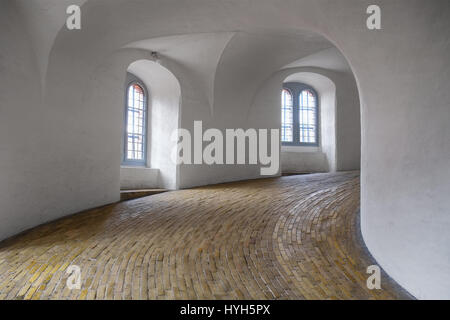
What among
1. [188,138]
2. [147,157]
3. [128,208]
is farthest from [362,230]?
[147,157]

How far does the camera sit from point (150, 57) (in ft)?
28.3

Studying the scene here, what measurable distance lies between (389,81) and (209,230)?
3098mm

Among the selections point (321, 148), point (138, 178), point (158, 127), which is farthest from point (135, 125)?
point (321, 148)

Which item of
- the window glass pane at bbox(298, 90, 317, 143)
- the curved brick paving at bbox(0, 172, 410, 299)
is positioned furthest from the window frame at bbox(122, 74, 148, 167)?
the window glass pane at bbox(298, 90, 317, 143)

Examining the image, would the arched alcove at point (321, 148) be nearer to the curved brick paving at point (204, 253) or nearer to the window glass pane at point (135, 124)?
the window glass pane at point (135, 124)

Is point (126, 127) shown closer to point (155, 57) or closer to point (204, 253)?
point (155, 57)

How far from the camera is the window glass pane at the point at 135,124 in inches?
379

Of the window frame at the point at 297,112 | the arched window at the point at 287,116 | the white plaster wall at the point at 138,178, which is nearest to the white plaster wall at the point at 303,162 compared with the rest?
the window frame at the point at 297,112

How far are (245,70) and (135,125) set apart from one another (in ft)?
11.2

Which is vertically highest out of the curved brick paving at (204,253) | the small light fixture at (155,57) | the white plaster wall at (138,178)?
the small light fixture at (155,57)

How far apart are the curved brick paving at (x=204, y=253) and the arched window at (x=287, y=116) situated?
5.88 m

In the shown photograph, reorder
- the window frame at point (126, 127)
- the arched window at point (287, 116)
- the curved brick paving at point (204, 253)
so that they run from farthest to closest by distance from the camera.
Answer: the arched window at point (287, 116) → the window frame at point (126, 127) → the curved brick paving at point (204, 253)

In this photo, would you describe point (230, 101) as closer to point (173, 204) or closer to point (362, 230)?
point (173, 204)

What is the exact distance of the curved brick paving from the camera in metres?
3.32
